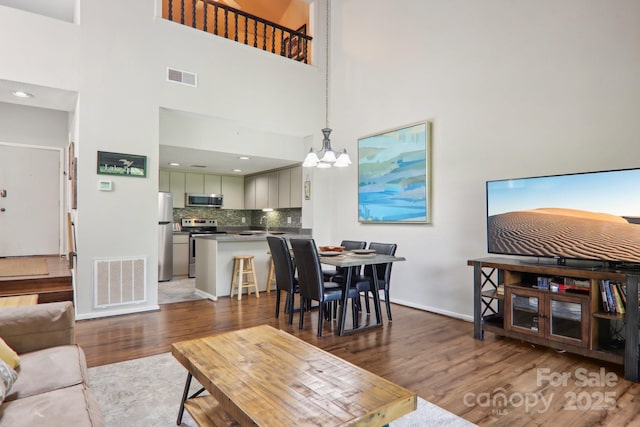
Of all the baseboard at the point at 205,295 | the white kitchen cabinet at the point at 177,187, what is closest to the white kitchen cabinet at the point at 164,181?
the white kitchen cabinet at the point at 177,187

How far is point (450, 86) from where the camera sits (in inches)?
171

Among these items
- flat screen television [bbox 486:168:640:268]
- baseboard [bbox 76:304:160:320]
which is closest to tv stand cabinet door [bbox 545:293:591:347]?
flat screen television [bbox 486:168:640:268]

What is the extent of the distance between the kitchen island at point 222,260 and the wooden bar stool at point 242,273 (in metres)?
0.08

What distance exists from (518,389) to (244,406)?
6.50ft

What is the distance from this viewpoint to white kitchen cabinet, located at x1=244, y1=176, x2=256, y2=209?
26.8 feet

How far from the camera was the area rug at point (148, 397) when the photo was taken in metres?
2.04

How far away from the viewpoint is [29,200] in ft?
19.0

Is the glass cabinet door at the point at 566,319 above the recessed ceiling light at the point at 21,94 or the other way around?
the other way around

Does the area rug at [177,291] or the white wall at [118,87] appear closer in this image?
the white wall at [118,87]

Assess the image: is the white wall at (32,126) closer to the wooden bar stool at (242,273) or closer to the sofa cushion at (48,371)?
the wooden bar stool at (242,273)

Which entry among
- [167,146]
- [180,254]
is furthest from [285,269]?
[180,254]

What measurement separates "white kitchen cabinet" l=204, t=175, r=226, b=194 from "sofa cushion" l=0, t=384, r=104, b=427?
6.72 metres

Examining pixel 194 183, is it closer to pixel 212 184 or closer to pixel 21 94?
pixel 212 184

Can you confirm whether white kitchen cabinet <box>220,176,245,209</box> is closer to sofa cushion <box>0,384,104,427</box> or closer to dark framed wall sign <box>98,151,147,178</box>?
dark framed wall sign <box>98,151,147,178</box>
